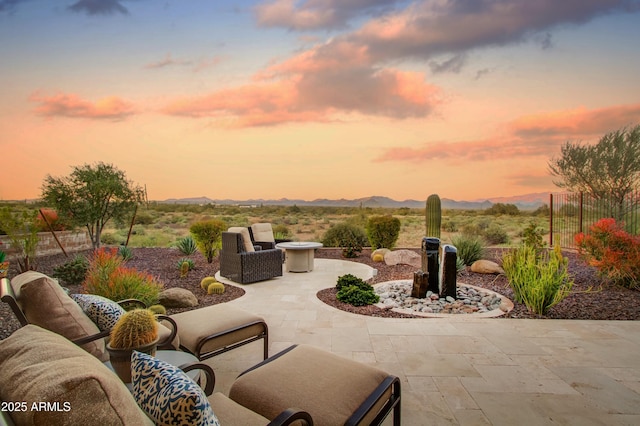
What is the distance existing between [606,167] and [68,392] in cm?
1595

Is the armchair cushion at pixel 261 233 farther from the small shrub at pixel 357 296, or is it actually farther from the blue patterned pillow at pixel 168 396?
the blue patterned pillow at pixel 168 396

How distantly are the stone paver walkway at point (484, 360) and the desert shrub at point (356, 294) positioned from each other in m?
0.44

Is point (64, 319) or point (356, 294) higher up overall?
point (64, 319)

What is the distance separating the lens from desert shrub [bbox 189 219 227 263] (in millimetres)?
9391

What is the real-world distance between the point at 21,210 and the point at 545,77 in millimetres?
14021

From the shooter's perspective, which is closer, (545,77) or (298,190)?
(545,77)

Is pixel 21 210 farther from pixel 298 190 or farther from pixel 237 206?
pixel 237 206

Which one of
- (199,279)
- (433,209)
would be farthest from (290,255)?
(433,209)

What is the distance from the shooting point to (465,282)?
7023 millimetres

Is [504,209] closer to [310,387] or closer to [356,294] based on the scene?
[356,294]

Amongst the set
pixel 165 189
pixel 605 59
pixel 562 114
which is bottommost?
pixel 165 189

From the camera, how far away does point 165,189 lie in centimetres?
1370

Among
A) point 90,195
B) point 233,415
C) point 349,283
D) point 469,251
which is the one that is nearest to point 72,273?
point 90,195

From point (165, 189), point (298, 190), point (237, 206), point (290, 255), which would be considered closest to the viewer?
point (290, 255)
